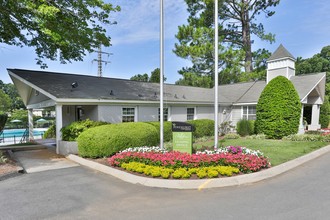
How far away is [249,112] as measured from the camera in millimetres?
A: 19156

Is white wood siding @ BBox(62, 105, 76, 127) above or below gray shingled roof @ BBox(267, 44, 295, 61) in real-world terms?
below

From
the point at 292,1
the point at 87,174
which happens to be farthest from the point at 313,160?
the point at 292,1

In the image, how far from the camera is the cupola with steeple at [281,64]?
18.5 m

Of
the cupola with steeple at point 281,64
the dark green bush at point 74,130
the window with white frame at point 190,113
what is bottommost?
the dark green bush at point 74,130

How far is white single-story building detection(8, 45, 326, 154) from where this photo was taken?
39.2 feet

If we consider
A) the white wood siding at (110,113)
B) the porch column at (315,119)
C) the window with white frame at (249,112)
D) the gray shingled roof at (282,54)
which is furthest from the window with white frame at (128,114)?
the porch column at (315,119)

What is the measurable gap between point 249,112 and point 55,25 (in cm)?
1606

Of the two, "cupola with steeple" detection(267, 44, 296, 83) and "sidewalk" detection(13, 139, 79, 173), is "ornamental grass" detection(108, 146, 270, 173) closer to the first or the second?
"sidewalk" detection(13, 139, 79, 173)

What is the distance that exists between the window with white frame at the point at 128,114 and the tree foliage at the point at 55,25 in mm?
4090

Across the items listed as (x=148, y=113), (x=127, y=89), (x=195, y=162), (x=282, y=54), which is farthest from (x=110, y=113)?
(x=282, y=54)

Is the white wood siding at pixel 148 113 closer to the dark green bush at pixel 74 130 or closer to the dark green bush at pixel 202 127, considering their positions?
the dark green bush at pixel 202 127

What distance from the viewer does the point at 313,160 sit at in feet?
29.3

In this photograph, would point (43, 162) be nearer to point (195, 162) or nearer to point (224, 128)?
point (195, 162)

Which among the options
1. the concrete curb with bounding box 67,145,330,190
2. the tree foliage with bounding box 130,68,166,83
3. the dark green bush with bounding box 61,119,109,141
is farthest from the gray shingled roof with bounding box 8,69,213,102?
the tree foliage with bounding box 130,68,166,83
